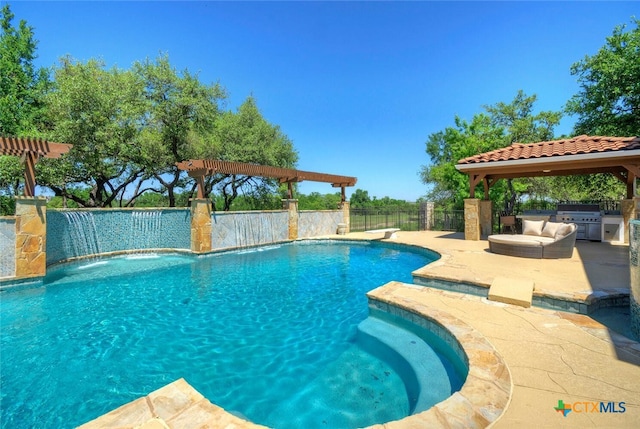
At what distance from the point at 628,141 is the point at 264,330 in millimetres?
11971

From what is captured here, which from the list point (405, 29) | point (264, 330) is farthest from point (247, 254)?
point (405, 29)

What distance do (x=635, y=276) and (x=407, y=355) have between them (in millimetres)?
2750

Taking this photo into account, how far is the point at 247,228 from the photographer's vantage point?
13.3m

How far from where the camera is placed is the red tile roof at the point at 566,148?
839cm

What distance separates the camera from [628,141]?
340 inches

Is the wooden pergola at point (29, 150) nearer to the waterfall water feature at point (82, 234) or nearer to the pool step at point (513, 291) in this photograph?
the waterfall water feature at point (82, 234)

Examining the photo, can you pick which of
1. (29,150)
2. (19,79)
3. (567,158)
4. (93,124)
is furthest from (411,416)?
(19,79)

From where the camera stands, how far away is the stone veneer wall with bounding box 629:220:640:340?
124 inches

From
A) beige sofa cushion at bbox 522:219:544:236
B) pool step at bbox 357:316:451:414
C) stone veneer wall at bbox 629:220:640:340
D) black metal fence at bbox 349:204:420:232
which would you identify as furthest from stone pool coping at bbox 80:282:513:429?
black metal fence at bbox 349:204:420:232

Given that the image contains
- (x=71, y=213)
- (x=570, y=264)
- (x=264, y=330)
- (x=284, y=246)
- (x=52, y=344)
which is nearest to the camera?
(x=52, y=344)

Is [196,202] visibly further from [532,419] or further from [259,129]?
[532,419]

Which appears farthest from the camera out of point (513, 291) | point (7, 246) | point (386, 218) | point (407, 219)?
point (407, 219)

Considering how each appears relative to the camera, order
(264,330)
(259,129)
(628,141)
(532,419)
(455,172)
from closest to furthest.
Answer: (532,419)
(264,330)
(628,141)
(455,172)
(259,129)

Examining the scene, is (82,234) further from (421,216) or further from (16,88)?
(421,216)
